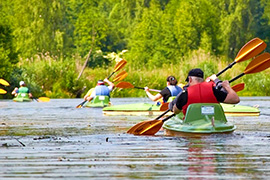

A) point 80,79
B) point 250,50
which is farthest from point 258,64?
point 80,79

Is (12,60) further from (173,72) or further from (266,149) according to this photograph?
(266,149)

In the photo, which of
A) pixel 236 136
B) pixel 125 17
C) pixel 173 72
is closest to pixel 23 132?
pixel 236 136

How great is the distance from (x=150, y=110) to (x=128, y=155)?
10.1m

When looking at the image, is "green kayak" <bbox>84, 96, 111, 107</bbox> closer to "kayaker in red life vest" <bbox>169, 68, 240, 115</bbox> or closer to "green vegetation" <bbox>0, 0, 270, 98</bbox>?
"kayaker in red life vest" <bbox>169, 68, 240, 115</bbox>

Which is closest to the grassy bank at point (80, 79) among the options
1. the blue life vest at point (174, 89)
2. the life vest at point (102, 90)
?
the life vest at point (102, 90)

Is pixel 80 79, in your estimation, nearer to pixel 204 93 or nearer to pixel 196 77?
pixel 196 77

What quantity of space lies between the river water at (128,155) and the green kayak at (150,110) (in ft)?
16.7

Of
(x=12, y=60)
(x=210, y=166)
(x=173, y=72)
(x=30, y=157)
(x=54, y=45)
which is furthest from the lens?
(x=54, y=45)

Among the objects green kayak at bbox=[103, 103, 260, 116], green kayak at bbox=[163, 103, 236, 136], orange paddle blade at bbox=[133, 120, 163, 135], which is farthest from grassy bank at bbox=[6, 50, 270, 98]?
green kayak at bbox=[163, 103, 236, 136]

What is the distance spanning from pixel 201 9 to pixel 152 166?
2002 inches

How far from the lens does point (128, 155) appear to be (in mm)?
8258

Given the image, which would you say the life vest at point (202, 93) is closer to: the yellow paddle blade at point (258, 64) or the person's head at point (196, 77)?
the person's head at point (196, 77)

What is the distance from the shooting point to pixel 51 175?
655 cm

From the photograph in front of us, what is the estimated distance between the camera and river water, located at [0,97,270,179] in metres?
6.65
